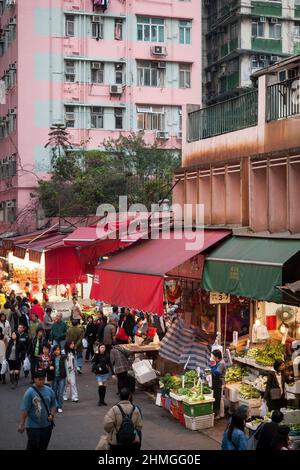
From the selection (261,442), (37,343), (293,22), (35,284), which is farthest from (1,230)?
(261,442)

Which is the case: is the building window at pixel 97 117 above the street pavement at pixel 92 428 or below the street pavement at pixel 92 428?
above

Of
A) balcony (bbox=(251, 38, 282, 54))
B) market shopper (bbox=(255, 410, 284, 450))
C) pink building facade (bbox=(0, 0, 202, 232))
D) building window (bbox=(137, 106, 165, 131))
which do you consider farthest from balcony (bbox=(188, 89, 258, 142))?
balcony (bbox=(251, 38, 282, 54))

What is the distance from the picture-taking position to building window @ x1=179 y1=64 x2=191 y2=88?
1831 inches

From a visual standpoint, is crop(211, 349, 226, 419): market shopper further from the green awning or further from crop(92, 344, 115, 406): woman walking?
crop(92, 344, 115, 406): woman walking

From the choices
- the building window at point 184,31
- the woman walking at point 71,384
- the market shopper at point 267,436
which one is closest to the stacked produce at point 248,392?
the woman walking at point 71,384

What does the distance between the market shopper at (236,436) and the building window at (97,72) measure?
37159 millimetres

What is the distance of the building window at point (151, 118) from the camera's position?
150 ft

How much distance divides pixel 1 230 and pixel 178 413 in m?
33.8

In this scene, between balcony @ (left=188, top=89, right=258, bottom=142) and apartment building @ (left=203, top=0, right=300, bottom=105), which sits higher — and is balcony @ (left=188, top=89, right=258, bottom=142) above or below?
below

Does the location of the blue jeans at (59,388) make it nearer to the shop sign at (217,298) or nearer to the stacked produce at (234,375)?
the stacked produce at (234,375)

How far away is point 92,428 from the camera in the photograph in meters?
14.8

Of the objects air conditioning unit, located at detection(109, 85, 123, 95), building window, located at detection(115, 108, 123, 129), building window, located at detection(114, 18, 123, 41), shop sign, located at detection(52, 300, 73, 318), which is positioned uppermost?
building window, located at detection(114, 18, 123, 41)

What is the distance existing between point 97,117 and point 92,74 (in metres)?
2.61

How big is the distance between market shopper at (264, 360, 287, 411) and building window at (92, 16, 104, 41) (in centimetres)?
3422
